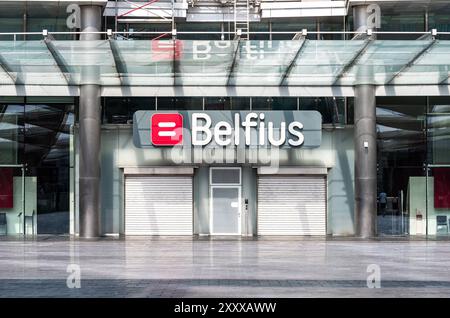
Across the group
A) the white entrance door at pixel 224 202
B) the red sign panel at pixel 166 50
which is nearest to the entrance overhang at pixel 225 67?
the red sign panel at pixel 166 50

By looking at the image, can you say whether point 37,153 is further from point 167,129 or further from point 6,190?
point 167,129

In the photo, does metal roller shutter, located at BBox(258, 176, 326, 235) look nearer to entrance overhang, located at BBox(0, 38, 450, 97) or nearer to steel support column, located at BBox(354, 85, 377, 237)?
steel support column, located at BBox(354, 85, 377, 237)

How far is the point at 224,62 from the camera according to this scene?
89.0 feet

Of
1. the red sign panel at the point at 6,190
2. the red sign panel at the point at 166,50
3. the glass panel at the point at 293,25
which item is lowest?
the red sign panel at the point at 6,190

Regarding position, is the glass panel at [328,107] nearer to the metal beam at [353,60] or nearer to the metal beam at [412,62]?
the metal beam at [353,60]

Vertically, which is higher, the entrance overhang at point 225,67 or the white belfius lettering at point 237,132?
the entrance overhang at point 225,67

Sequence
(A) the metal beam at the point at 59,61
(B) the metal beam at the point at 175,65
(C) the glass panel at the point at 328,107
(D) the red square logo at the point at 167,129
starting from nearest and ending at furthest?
(A) the metal beam at the point at 59,61, (B) the metal beam at the point at 175,65, (D) the red square logo at the point at 167,129, (C) the glass panel at the point at 328,107

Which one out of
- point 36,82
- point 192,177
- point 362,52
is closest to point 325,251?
point 362,52

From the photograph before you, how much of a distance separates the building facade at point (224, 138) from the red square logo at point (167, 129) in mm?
37

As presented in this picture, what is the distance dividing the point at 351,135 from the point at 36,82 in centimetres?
1190

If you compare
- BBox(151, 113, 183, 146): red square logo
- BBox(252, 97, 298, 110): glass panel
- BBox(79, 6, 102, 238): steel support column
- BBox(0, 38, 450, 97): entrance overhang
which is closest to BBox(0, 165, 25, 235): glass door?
BBox(79, 6, 102, 238): steel support column

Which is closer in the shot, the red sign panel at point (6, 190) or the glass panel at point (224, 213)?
the red sign panel at point (6, 190)

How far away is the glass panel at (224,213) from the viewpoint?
102ft
